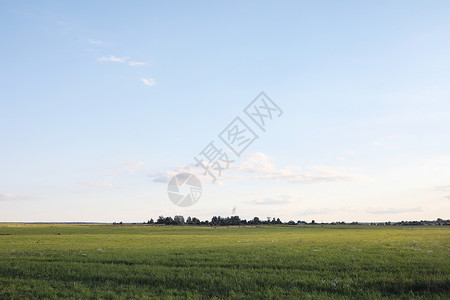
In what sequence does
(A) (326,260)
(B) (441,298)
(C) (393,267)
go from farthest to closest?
(A) (326,260) → (C) (393,267) → (B) (441,298)

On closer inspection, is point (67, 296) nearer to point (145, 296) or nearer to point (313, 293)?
point (145, 296)

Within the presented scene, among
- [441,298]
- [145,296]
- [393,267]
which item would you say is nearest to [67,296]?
[145,296]

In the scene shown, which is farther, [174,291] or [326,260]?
[326,260]

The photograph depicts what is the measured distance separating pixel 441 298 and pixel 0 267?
2477cm

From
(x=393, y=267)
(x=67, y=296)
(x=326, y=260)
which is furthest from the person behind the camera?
(x=326, y=260)

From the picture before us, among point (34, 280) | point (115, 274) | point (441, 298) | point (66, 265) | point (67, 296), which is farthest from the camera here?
point (66, 265)

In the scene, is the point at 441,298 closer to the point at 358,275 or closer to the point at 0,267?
the point at 358,275

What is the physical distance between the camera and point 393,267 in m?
20.5

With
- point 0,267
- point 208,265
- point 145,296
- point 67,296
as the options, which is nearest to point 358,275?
point 208,265

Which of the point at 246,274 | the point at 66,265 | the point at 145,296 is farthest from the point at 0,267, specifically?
the point at 246,274

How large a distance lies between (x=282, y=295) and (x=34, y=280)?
1307cm

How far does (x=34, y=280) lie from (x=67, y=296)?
4.39m

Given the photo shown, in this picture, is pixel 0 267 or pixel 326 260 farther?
pixel 326 260

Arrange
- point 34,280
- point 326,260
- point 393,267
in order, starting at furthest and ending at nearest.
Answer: point 326,260, point 393,267, point 34,280
